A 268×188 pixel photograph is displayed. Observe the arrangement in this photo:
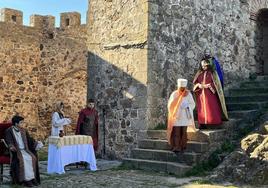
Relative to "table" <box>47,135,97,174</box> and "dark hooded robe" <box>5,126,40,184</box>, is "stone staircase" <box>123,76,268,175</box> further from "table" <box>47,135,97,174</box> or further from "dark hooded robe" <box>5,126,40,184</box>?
"dark hooded robe" <box>5,126,40,184</box>

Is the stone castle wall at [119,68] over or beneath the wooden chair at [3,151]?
over

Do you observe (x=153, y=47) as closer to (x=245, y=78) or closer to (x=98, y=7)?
(x=98, y=7)

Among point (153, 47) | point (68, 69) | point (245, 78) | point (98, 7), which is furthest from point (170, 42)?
point (68, 69)

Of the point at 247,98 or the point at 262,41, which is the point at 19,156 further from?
the point at 262,41

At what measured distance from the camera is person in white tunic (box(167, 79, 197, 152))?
7824 mm

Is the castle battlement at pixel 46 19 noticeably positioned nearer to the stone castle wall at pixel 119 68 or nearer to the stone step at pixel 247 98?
the stone castle wall at pixel 119 68

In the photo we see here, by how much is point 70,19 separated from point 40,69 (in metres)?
2.14

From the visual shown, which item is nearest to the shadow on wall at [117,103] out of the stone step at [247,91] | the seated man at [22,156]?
Result: the seated man at [22,156]

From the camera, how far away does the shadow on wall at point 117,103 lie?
360 inches

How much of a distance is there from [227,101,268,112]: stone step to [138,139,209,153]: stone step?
1.92 m

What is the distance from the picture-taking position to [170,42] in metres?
9.39

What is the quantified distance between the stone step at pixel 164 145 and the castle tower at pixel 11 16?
860cm

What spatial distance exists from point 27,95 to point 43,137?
161 centimetres

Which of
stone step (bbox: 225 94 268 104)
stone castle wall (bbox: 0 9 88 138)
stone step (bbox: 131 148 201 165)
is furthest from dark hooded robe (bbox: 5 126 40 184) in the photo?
stone castle wall (bbox: 0 9 88 138)
